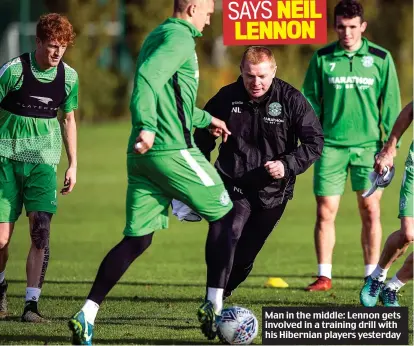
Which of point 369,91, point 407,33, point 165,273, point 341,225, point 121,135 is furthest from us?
point 407,33

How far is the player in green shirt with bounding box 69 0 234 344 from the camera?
7559mm

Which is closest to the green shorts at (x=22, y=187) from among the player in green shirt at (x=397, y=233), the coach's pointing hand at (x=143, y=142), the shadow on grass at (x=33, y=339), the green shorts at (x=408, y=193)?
the shadow on grass at (x=33, y=339)

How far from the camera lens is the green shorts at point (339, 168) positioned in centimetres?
1147

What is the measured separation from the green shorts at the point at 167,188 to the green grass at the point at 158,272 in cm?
91

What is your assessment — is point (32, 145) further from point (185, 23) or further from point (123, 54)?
point (123, 54)

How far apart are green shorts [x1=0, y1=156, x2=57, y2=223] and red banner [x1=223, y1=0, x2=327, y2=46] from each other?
240cm

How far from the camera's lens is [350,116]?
37.7 ft

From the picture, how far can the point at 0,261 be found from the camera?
9.48 meters

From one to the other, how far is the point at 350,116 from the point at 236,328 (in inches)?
166

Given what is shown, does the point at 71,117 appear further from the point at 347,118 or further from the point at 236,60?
the point at 236,60

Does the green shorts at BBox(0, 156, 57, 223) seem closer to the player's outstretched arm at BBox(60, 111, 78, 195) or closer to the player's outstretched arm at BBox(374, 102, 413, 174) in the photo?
the player's outstretched arm at BBox(60, 111, 78, 195)

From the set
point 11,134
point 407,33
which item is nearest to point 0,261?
point 11,134

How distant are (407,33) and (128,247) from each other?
4015 centimetres

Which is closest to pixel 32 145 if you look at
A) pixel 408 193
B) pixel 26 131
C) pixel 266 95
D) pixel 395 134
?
pixel 26 131
